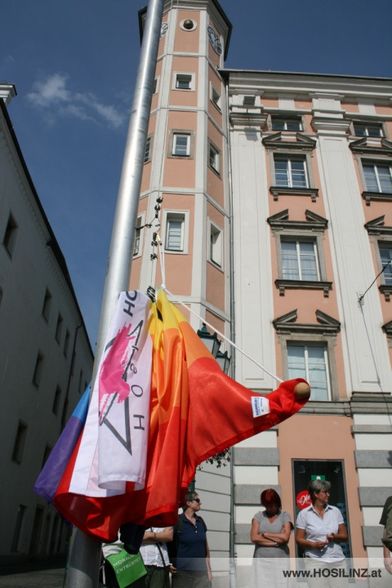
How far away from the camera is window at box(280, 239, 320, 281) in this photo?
55.0 feet

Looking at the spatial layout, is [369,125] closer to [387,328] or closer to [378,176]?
[378,176]

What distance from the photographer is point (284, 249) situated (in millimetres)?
17391

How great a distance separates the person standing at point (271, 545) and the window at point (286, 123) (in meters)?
16.9

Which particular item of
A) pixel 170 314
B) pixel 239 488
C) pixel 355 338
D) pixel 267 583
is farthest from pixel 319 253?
pixel 170 314

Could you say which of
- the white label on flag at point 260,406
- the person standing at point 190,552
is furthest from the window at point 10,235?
the white label on flag at point 260,406

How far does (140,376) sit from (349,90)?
864 inches

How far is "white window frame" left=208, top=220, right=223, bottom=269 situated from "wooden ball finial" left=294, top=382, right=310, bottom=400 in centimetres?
1322

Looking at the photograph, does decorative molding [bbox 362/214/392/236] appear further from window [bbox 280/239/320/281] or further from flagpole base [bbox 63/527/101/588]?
flagpole base [bbox 63/527/101/588]

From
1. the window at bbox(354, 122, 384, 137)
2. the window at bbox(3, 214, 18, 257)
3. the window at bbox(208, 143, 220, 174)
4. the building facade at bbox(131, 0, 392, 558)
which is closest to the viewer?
the building facade at bbox(131, 0, 392, 558)

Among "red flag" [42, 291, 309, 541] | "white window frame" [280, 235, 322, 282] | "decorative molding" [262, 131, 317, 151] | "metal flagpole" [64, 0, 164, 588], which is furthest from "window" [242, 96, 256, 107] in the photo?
"red flag" [42, 291, 309, 541]

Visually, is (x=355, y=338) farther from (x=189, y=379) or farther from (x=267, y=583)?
(x=189, y=379)

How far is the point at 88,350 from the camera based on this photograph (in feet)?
124

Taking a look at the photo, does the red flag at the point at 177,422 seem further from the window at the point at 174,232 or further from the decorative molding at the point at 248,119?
the decorative molding at the point at 248,119

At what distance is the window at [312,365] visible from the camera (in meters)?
14.7
